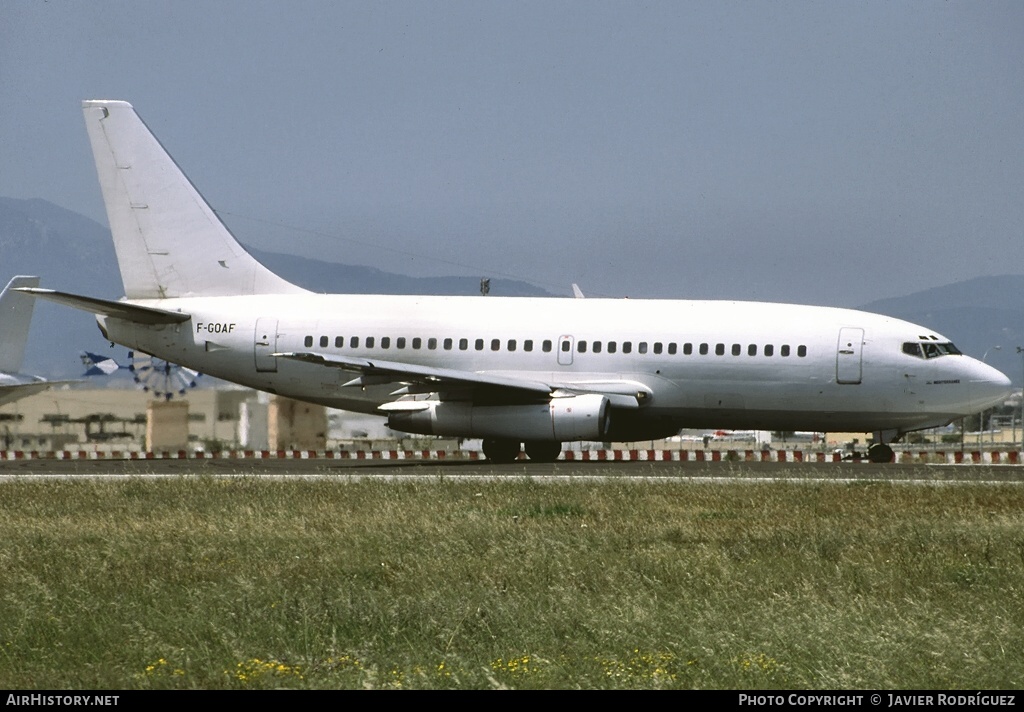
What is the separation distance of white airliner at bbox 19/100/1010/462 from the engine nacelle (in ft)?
0.11

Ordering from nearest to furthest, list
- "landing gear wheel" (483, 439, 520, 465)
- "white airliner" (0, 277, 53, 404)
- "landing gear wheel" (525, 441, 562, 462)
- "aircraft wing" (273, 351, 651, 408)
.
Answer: "aircraft wing" (273, 351, 651, 408), "landing gear wheel" (483, 439, 520, 465), "landing gear wheel" (525, 441, 562, 462), "white airliner" (0, 277, 53, 404)

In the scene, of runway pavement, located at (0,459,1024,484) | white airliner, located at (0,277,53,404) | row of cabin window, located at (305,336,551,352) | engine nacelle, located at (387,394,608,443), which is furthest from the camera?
white airliner, located at (0,277,53,404)

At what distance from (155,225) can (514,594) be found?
81.1 feet

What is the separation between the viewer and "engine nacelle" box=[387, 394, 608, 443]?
30.2 metres

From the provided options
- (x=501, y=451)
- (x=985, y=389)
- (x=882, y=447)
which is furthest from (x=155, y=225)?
(x=985, y=389)

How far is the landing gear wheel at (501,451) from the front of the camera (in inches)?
1286

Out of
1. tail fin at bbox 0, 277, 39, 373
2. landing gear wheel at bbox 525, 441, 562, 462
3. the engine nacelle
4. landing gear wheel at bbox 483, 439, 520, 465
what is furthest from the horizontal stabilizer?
tail fin at bbox 0, 277, 39, 373

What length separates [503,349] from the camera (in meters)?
31.9

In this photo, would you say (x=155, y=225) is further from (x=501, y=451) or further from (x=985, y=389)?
(x=985, y=389)

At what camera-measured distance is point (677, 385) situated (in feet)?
102

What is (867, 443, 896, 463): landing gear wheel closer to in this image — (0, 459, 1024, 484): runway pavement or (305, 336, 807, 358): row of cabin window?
(0, 459, 1024, 484): runway pavement

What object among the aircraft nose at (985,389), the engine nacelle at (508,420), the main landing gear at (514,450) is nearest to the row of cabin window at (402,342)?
the engine nacelle at (508,420)

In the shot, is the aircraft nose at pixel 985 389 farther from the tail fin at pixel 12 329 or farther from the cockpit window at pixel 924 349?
the tail fin at pixel 12 329

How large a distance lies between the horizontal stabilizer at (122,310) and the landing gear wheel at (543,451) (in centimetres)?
843
